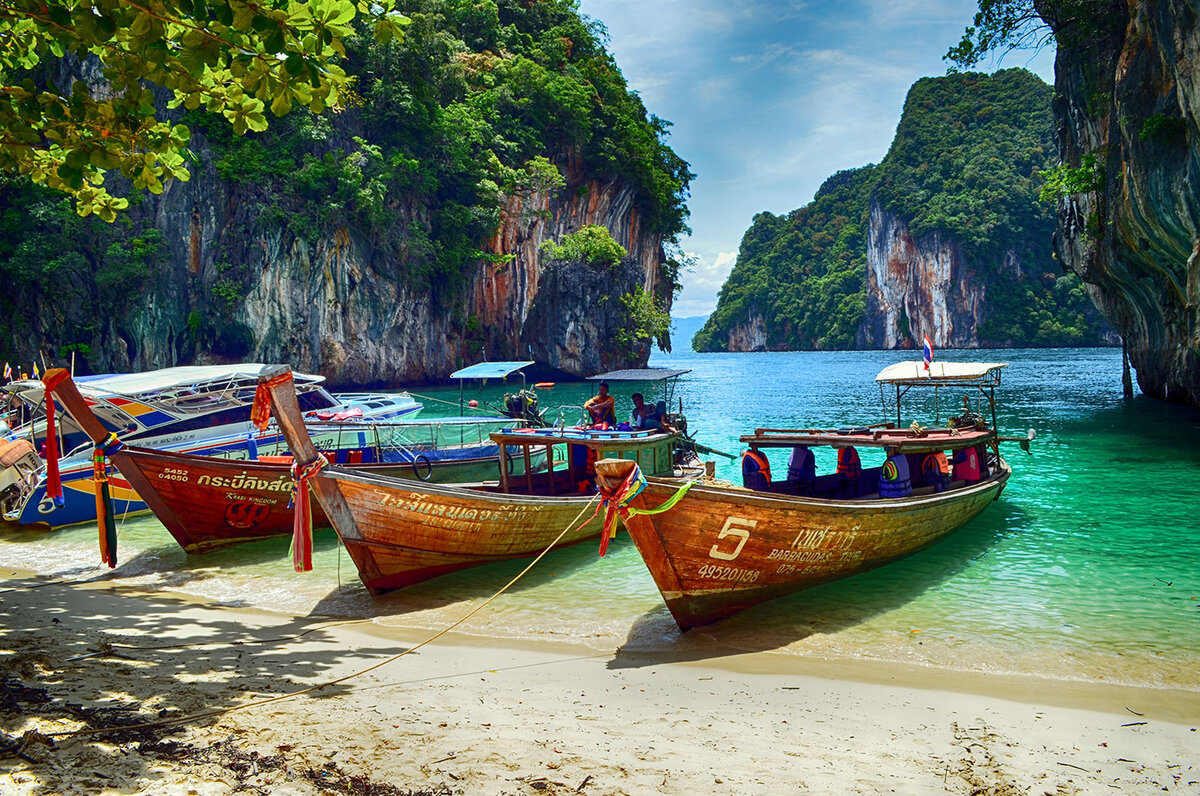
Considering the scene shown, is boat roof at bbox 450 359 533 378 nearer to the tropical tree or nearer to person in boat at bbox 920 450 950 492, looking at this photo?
person in boat at bbox 920 450 950 492

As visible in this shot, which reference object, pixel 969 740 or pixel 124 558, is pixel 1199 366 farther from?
pixel 124 558

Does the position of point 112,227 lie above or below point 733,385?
above

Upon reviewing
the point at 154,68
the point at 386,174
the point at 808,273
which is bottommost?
the point at 154,68

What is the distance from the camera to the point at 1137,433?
67.7 ft

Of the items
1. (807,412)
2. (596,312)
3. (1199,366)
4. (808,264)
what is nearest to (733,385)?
(596,312)

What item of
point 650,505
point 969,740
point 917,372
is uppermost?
point 917,372

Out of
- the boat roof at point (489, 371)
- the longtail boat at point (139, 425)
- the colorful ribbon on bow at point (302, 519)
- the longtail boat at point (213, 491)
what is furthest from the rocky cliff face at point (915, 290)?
the colorful ribbon on bow at point (302, 519)

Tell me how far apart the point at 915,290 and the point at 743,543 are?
104721 millimetres

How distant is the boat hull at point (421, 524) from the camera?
7.85 m

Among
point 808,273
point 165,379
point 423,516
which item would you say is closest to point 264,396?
point 423,516

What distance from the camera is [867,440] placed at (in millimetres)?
9422

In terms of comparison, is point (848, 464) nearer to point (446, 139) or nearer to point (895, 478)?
point (895, 478)

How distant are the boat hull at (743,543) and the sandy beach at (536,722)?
0.77 m

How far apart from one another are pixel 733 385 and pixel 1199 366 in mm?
28706
